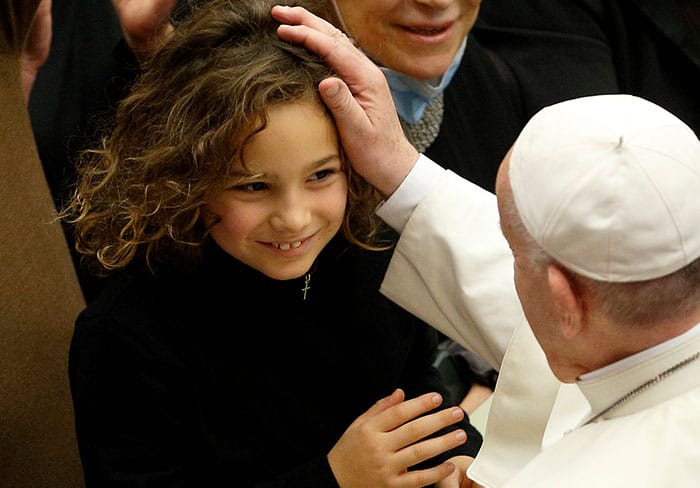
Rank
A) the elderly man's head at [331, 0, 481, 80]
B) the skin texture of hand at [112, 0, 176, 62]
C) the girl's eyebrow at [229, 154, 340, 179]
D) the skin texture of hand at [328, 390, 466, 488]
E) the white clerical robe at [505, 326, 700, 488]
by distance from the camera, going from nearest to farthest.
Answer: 1. the white clerical robe at [505, 326, 700, 488]
2. the girl's eyebrow at [229, 154, 340, 179]
3. the skin texture of hand at [328, 390, 466, 488]
4. the skin texture of hand at [112, 0, 176, 62]
5. the elderly man's head at [331, 0, 481, 80]

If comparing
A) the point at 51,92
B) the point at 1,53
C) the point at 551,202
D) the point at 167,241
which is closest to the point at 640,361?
the point at 551,202

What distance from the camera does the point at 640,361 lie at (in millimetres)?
1254

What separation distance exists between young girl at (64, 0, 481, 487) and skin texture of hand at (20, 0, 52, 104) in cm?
46

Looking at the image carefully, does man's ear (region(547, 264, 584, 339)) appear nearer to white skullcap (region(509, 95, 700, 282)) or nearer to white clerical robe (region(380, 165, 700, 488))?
white skullcap (region(509, 95, 700, 282))

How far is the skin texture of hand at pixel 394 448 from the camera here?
63.9 inches

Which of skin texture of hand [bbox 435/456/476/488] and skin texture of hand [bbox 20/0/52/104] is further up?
skin texture of hand [bbox 20/0/52/104]

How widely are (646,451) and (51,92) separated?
1.52 m

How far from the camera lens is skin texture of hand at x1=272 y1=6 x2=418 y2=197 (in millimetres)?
1565

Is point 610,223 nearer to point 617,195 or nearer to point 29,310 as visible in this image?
point 617,195

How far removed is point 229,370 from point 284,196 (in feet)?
1.06

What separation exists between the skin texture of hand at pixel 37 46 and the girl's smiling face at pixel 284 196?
0.66m

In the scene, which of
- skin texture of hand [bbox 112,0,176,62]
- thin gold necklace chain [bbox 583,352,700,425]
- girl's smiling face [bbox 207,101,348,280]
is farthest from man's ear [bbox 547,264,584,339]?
skin texture of hand [bbox 112,0,176,62]

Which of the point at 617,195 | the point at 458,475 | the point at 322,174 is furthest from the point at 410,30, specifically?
the point at 617,195

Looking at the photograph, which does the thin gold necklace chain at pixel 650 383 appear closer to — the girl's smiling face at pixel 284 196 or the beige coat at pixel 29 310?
the girl's smiling face at pixel 284 196
